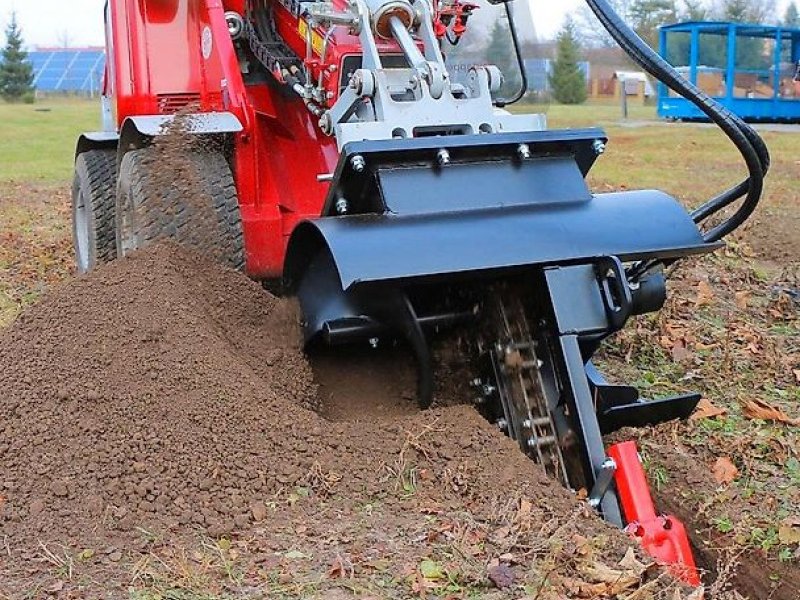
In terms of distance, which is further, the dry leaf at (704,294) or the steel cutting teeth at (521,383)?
the dry leaf at (704,294)

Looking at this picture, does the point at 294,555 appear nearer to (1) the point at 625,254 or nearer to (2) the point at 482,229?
(2) the point at 482,229

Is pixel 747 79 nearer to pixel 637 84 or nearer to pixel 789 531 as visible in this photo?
pixel 637 84

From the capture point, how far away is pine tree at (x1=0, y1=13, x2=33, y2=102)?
46.0 meters

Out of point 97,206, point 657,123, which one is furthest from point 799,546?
point 657,123

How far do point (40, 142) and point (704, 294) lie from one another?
1816 centimetres

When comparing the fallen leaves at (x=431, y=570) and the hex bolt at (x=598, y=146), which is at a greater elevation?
the hex bolt at (x=598, y=146)

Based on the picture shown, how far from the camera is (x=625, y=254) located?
11.4 feet

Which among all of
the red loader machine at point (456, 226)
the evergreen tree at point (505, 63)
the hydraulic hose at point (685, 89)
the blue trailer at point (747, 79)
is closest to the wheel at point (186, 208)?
the red loader machine at point (456, 226)

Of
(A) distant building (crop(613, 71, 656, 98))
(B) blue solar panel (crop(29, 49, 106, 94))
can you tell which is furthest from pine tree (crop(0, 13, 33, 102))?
(A) distant building (crop(613, 71, 656, 98))

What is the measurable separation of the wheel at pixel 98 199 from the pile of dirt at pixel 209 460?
159 cm

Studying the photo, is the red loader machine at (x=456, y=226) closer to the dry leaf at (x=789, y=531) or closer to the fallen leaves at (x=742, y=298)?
the dry leaf at (x=789, y=531)

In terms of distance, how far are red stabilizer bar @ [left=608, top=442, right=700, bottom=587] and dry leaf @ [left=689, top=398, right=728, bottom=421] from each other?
4.44ft

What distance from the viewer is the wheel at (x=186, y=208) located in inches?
166

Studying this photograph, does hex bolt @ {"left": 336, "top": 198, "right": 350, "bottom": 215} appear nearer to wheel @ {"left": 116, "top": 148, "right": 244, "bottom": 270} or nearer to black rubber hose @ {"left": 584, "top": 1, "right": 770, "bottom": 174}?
wheel @ {"left": 116, "top": 148, "right": 244, "bottom": 270}
